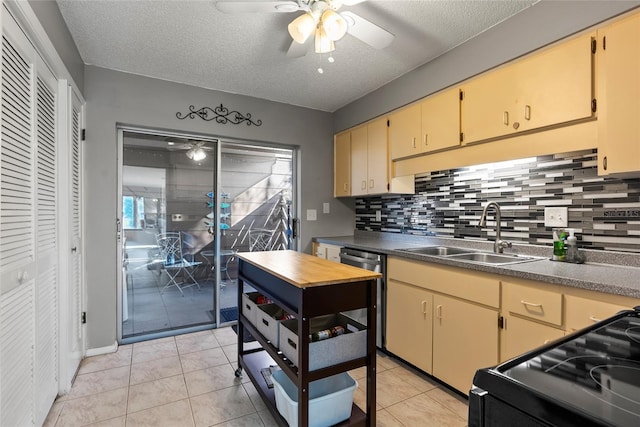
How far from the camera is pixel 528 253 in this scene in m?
2.20

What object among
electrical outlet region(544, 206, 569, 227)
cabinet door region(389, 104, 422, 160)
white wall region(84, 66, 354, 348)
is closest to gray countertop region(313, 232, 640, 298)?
electrical outlet region(544, 206, 569, 227)

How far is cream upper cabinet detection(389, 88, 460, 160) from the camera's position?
239 cm

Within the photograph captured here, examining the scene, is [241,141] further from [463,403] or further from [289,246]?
[463,403]

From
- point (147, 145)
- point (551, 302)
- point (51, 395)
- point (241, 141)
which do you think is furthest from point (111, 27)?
point (551, 302)

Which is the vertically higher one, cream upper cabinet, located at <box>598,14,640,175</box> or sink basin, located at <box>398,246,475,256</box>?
cream upper cabinet, located at <box>598,14,640,175</box>

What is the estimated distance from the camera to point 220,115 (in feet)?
10.7

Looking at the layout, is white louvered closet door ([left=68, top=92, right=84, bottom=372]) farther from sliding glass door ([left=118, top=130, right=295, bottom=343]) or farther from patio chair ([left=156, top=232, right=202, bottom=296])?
patio chair ([left=156, top=232, right=202, bottom=296])

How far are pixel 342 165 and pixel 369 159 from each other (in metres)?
0.54

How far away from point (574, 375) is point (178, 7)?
246cm

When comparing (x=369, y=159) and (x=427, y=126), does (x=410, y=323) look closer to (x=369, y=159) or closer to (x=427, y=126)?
(x=427, y=126)

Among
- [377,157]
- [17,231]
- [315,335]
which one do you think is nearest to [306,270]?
[315,335]

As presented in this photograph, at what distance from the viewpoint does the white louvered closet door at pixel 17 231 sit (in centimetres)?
131

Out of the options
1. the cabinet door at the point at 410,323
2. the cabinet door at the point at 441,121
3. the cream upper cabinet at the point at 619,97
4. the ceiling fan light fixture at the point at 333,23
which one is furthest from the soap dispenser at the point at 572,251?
the ceiling fan light fixture at the point at 333,23

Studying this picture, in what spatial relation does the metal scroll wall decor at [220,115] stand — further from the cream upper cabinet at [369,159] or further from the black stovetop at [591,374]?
the black stovetop at [591,374]
